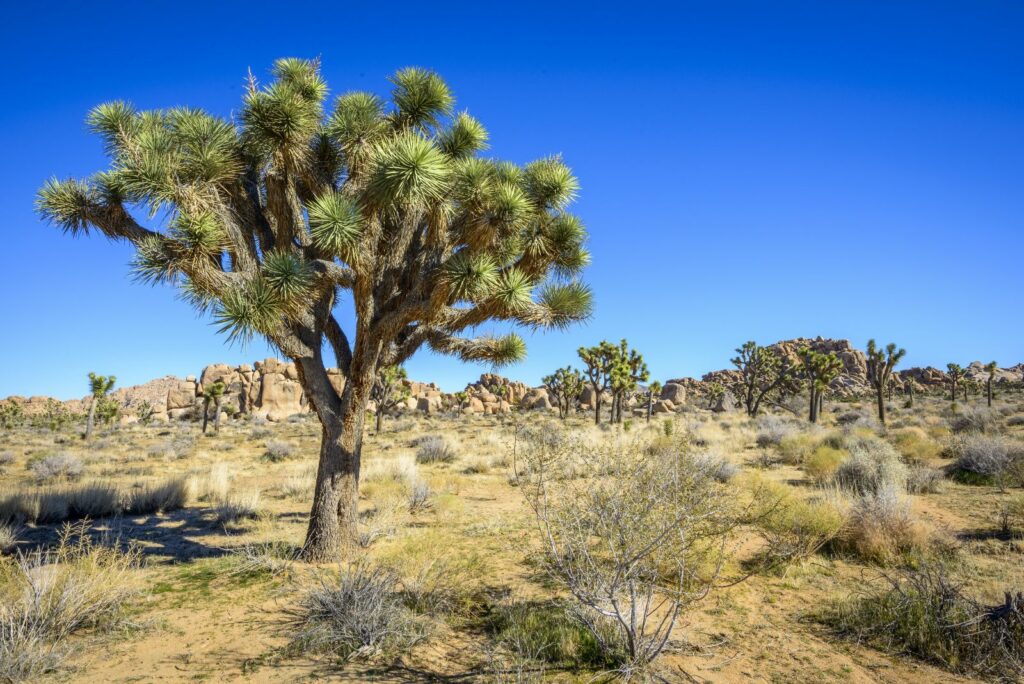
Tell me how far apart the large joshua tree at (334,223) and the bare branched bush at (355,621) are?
2.02m

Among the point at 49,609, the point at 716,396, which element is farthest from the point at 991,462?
the point at 716,396

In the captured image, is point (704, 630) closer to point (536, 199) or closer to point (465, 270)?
point (465, 270)

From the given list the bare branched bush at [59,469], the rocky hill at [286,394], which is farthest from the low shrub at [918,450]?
the rocky hill at [286,394]

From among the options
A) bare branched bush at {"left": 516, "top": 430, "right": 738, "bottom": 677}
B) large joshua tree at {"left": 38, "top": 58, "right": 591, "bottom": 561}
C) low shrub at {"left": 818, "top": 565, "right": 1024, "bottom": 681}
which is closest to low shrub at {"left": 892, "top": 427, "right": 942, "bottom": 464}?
low shrub at {"left": 818, "top": 565, "right": 1024, "bottom": 681}

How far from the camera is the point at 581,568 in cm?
399

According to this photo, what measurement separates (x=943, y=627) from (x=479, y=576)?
4300 millimetres

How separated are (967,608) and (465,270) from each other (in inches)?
227

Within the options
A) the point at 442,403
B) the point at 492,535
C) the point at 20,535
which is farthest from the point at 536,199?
the point at 442,403

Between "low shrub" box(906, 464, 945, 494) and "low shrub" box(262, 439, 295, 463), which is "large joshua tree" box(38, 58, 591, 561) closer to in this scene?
"low shrub" box(906, 464, 945, 494)

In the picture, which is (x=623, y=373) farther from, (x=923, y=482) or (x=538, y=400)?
(x=538, y=400)

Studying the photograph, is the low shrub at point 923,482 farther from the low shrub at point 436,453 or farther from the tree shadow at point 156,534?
the tree shadow at point 156,534

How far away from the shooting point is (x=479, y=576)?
5875mm

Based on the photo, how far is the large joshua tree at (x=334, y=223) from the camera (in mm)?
5895

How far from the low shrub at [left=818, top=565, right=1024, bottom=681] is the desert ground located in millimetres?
35
